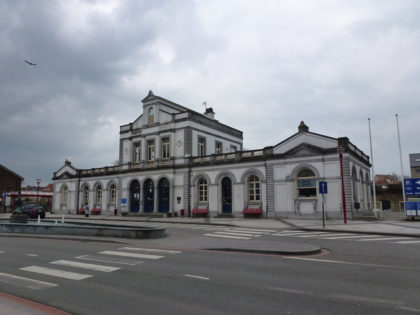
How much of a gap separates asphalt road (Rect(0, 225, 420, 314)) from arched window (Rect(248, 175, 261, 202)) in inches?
709

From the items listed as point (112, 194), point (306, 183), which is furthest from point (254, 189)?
point (112, 194)

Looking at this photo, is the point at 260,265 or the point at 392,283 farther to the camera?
the point at 260,265

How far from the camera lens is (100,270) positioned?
27.7 feet

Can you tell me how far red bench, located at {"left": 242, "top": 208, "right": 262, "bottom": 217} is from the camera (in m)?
28.9

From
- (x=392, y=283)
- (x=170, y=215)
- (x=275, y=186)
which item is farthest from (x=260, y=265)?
(x=170, y=215)

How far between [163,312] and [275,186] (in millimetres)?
24209

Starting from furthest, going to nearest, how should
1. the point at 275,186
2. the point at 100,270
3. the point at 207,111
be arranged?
the point at 207,111, the point at 275,186, the point at 100,270

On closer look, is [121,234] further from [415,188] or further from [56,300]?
[415,188]

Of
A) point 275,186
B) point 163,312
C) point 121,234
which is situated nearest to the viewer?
point 163,312

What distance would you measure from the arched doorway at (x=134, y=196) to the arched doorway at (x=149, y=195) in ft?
4.36

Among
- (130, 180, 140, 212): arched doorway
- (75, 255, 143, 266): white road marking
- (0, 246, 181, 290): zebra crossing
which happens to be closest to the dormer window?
(130, 180, 140, 212): arched doorway

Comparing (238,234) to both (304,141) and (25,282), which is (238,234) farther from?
(304,141)

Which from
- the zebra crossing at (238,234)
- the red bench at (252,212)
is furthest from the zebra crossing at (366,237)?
the red bench at (252,212)

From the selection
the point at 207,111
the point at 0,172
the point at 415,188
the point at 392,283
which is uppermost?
the point at 207,111
